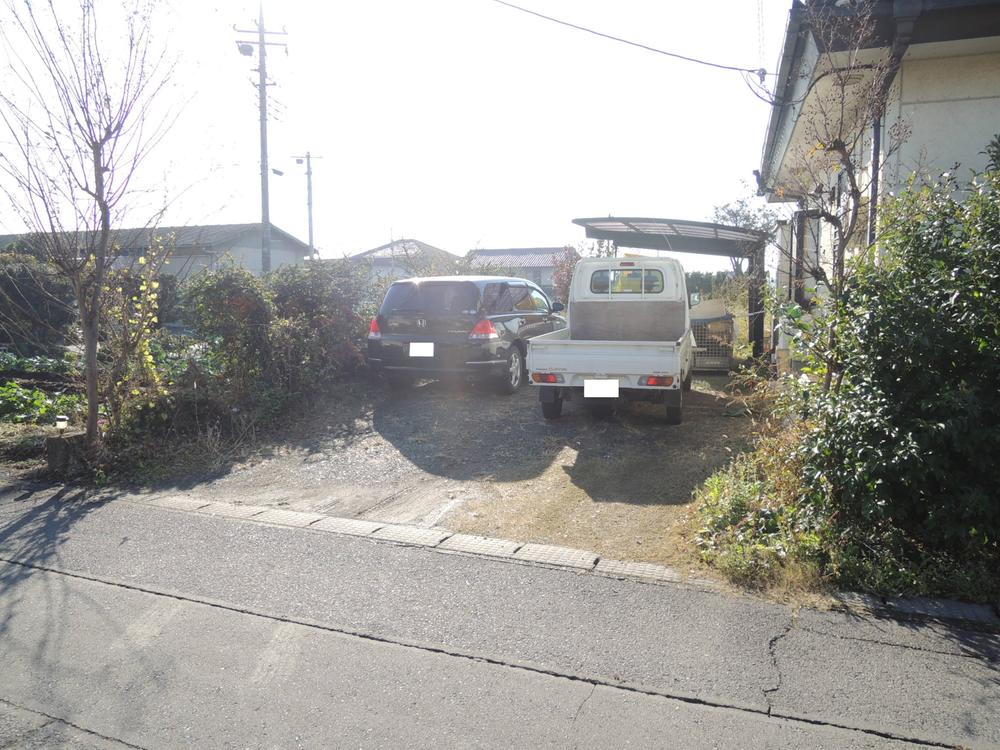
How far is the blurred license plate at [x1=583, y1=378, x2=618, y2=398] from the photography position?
734 cm

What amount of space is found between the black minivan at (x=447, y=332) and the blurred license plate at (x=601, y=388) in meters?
2.01

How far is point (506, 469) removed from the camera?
6.82m

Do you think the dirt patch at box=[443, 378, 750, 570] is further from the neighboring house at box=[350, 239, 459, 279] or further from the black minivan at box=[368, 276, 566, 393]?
the neighboring house at box=[350, 239, 459, 279]

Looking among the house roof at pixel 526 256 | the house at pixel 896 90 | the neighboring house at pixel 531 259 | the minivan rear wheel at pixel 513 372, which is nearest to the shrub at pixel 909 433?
the house at pixel 896 90

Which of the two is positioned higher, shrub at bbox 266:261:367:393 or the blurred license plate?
shrub at bbox 266:261:367:393

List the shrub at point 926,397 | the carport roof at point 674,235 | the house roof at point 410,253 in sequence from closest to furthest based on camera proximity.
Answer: the shrub at point 926,397
the carport roof at point 674,235
the house roof at point 410,253

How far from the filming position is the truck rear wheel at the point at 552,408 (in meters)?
8.18

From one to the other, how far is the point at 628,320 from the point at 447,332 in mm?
2376

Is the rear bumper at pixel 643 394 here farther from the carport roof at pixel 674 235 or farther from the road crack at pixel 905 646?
the road crack at pixel 905 646

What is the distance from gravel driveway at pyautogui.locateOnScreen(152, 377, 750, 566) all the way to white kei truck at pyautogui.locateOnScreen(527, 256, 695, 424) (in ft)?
1.51

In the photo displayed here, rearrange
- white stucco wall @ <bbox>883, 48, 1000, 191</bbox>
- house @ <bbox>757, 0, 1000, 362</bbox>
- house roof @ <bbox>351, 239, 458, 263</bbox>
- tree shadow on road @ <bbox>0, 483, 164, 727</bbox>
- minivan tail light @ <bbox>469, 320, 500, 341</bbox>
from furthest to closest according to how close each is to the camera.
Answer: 1. house roof @ <bbox>351, 239, 458, 263</bbox>
2. minivan tail light @ <bbox>469, 320, 500, 341</bbox>
3. white stucco wall @ <bbox>883, 48, 1000, 191</bbox>
4. house @ <bbox>757, 0, 1000, 362</bbox>
5. tree shadow on road @ <bbox>0, 483, 164, 727</bbox>

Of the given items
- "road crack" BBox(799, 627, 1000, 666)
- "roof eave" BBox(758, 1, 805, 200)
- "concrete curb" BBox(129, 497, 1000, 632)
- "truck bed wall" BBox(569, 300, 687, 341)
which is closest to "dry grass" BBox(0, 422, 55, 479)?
"concrete curb" BBox(129, 497, 1000, 632)

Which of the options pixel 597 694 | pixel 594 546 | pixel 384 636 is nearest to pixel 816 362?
pixel 594 546

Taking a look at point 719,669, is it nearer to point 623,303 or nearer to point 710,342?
point 623,303
